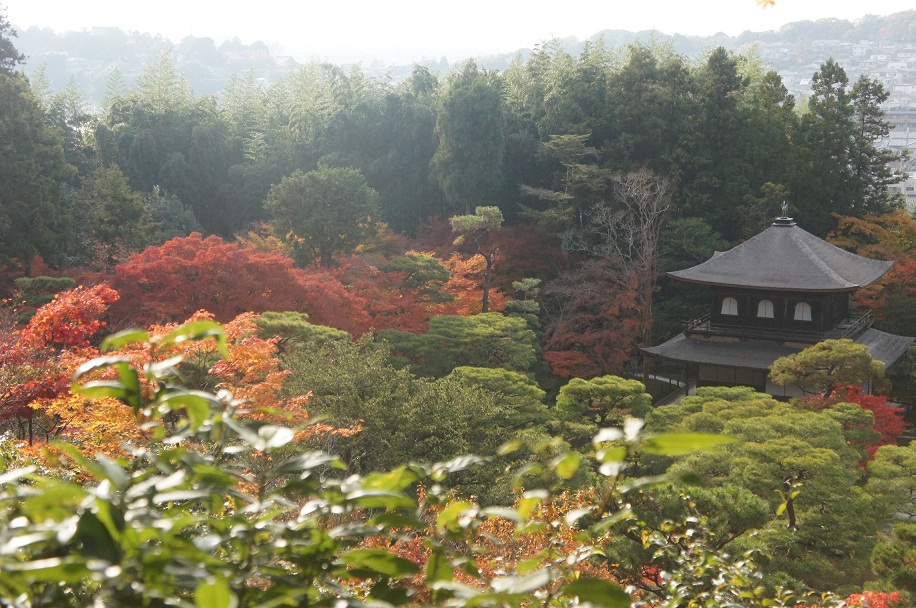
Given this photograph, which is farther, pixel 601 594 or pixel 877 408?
pixel 877 408

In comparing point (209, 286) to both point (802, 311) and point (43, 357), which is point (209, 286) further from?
point (802, 311)

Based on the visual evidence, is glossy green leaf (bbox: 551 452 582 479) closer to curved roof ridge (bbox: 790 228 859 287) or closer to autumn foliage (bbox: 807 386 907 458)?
autumn foliage (bbox: 807 386 907 458)

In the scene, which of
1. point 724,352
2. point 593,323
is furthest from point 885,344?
point 593,323

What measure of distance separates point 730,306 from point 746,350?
4.09 feet

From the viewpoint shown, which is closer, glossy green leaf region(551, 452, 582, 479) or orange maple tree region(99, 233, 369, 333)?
glossy green leaf region(551, 452, 582, 479)

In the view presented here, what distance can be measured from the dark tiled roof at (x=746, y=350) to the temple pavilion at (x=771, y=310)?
20 millimetres

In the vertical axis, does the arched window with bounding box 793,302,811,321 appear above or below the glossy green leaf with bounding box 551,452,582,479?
below

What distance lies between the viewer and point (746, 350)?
57.9ft

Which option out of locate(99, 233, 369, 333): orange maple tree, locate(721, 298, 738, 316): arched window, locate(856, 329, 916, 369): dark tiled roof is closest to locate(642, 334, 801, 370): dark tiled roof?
locate(721, 298, 738, 316): arched window

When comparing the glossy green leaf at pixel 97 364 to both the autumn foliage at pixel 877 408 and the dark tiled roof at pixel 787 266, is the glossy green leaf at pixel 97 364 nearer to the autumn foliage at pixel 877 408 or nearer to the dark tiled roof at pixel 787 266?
the autumn foliage at pixel 877 408

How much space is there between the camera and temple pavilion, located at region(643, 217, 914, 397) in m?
17.4

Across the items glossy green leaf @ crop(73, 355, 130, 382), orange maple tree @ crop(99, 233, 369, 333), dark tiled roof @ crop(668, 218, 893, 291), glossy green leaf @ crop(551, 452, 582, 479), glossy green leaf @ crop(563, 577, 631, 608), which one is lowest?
dark tiled roof @ crop(668, 218, 893, 291)

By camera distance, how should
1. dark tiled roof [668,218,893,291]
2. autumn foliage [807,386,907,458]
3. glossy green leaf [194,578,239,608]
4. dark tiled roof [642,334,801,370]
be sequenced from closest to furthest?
glossy green leaf [194,578,239,608], autumn foliage [807,386,907,458], dark tiled roof [642,334,801,370], dark tiled roof [668,218,893,291]

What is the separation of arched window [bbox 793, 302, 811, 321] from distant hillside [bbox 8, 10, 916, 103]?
2727 inches
